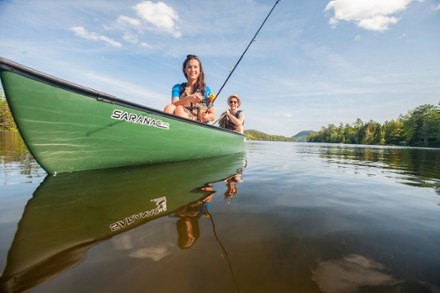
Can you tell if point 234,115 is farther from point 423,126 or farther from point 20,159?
point 423,126

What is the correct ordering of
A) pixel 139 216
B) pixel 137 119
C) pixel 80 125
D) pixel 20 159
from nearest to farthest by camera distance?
pixel 139 216 → pixel 80 125 → pixel 137 119 → pixel 20 159

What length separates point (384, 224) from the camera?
1.58 metres

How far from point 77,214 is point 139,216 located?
0.54 m

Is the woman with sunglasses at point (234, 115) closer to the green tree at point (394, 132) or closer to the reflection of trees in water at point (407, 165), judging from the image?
the reflection of trees in water at point (407, 165)

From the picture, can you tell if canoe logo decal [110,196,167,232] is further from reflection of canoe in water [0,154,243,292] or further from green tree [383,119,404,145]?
green tree [383,119,404,145]

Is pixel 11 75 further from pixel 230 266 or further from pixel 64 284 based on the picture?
pixel 230 266

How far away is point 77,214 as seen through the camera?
1695mm

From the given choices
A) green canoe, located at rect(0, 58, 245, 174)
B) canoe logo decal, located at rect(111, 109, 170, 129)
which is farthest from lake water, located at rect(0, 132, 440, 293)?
canoe logo decal, located at rect(111, 109, 170, 129)

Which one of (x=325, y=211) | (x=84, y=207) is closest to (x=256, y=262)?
(x=325, y=211)

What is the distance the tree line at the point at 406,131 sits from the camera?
2118 inches

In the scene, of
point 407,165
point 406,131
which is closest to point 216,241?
point 407,165

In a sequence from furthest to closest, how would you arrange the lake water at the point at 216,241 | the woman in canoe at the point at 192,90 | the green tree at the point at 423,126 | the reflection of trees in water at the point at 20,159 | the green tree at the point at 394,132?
the green tree at the point at 394,132 → the green tree at the point at 423,126 → the woman in canoe at the point at 192,90 → the reflection of trees in water at the point at 20,159 → the lake water at the point at 216,241

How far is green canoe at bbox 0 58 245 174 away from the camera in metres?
2.67

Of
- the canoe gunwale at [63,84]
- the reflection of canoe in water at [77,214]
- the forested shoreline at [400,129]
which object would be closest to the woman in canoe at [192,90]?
the canoe gunwale at [63,84]
